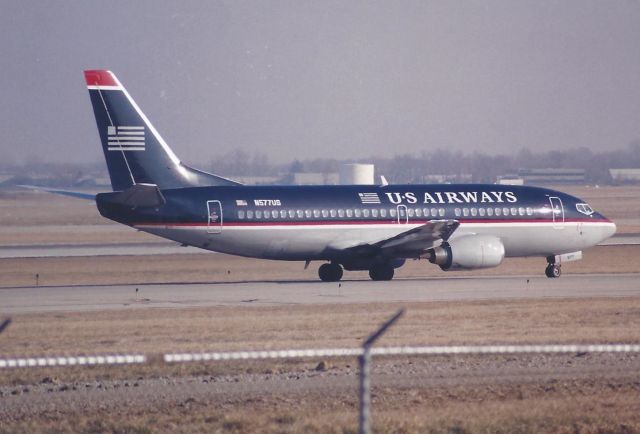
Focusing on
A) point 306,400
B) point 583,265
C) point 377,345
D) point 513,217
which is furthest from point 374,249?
point 306,400

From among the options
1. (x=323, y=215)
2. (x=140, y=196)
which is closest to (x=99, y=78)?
(x=140, y=196)

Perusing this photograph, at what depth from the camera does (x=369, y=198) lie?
143 ft

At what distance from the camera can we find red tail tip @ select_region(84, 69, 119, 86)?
40750 mm

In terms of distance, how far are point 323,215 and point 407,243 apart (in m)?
3.56

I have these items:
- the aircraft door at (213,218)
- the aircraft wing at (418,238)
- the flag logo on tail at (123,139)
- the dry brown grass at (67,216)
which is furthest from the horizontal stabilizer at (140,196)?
the dry brown grass at (67,216)

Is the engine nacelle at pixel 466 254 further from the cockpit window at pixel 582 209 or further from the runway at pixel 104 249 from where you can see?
the runway at pixel 104 249

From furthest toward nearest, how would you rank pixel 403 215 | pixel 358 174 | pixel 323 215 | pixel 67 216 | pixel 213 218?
1. pixel 67 216
2. pixel 358 174
3. pixel 403 215
4. pixel 323 215
5. pixel 213 218

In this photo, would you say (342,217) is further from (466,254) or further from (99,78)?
(99,78)

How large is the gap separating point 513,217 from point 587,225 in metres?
3.77

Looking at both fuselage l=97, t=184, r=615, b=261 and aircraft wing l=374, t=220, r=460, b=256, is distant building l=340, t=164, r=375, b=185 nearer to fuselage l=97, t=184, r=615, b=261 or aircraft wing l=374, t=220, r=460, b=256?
fuselage l=97, t=184, r=615, b=261

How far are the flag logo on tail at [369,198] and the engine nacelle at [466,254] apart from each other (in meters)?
3.19

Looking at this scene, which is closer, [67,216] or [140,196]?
[140,196]

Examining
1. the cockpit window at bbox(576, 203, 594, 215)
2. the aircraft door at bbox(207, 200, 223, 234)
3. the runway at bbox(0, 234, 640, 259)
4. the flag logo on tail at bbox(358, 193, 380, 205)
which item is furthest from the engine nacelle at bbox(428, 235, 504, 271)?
the runway at bbox(0, 234, 640, 259)

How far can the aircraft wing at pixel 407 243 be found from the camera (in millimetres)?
41406
